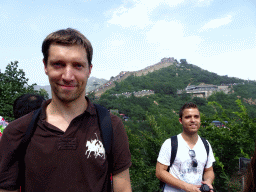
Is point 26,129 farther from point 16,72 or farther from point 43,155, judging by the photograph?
point 16,72

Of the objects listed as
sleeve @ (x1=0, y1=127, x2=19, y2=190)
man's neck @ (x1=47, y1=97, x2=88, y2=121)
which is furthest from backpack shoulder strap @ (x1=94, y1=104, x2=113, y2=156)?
sleeve @ (x1=0, y1=127, x2=19, y2=190)

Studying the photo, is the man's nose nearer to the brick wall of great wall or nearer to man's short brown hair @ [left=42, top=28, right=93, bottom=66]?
man's short brown hair @ [left=42, top=28, right=93, bottom=66]

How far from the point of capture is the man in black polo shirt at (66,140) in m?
1.19

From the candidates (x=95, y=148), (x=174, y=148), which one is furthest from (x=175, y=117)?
(x=95, y=148)

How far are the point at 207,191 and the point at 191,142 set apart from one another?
513 mm

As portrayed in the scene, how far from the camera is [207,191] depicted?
6.32 ft

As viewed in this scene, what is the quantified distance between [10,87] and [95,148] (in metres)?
6.01

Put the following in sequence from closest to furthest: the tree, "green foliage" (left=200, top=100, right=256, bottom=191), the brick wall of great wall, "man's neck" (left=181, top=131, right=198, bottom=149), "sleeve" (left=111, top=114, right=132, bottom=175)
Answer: "sleeve" (left=111, top=114, right=132, bottom=175), "man's neck" (left=181, top=131, right=198, bottom=149), "green foliage" (left=200, top=100, right=256, bottom=191), the tree, the brick wall of great wall

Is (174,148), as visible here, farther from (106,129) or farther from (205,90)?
(205,90)

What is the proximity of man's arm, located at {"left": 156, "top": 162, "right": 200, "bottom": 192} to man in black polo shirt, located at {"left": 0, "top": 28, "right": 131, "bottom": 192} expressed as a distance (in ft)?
2.88

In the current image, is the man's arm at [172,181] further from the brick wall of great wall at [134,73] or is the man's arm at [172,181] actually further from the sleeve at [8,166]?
the brick wall of great wall at [134,73]

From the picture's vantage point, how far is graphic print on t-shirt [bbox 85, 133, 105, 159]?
1226 millimetres

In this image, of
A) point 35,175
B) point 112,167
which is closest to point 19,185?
point 35,175

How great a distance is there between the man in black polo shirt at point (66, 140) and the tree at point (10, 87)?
4.81 meters
